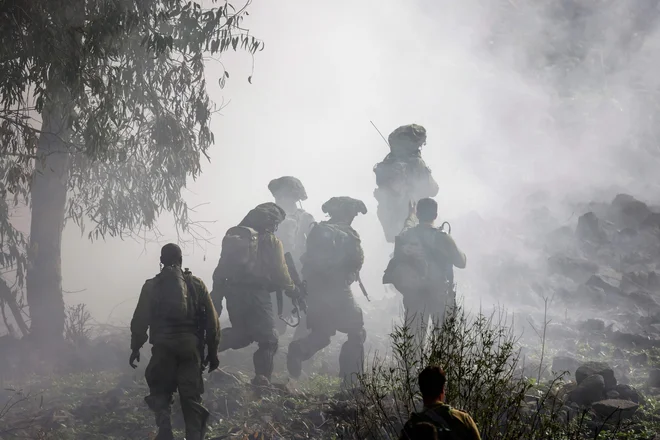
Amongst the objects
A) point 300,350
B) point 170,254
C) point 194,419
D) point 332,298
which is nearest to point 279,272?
point 332,298

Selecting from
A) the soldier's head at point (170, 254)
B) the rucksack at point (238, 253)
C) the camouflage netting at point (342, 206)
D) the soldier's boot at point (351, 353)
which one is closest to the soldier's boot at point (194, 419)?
the soldier's head at point (170, 254)

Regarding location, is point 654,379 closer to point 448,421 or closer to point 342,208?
point 342,208

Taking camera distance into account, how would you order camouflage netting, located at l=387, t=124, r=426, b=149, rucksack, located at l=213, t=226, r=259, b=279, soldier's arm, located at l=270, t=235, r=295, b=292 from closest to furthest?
rucksack, located at l=213, t=226, r=259, b=279, soldier's arm, located at l=270, t=235, r=295, b=292, camouflage netting, located at l=387, t=124, r=426, b=149

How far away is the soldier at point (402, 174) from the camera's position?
1003 cm

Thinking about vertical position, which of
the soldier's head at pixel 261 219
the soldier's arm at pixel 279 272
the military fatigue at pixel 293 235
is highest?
the military fatigue at pixel 293 235

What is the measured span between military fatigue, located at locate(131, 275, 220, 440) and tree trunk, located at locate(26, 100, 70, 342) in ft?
15.4

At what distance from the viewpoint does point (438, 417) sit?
67.0 inches

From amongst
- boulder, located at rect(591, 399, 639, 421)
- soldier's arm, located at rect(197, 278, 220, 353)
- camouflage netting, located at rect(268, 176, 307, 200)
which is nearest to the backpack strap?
soldier's arm, located at rect(197, 278, 220, 353)

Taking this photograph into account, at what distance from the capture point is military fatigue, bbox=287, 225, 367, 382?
7.09 metres

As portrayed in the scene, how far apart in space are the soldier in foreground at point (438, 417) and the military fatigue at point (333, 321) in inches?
215

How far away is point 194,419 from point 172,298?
1.14 meters

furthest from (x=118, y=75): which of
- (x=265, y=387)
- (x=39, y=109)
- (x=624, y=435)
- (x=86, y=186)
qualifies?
(x=624, y=435)

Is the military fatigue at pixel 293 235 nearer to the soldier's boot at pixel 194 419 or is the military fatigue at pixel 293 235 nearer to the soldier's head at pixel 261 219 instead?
the soldier's head at pixel 261 219

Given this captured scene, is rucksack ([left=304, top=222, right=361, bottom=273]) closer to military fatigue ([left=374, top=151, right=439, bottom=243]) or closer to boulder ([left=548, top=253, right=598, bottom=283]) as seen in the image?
military fatigue ([left=374, top=151, right=439, bottom=243])
